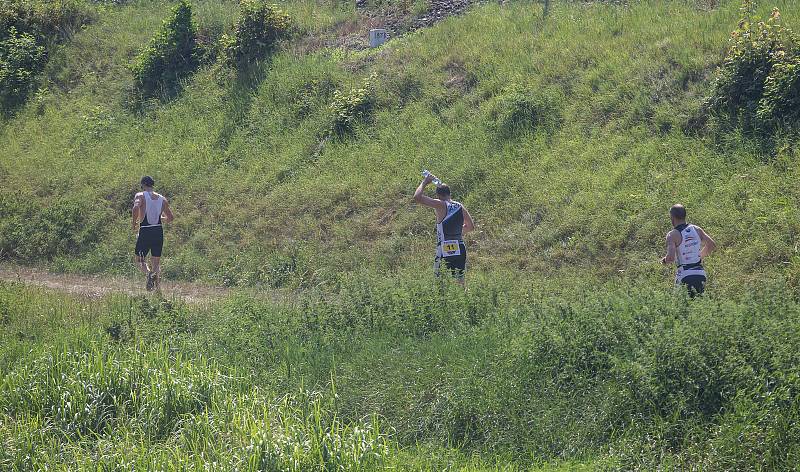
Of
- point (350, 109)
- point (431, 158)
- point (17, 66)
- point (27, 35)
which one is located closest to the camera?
point (431, 158)

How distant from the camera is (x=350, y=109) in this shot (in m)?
17.8

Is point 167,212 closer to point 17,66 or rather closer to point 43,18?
point 17,66

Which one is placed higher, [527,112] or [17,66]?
[17,66]

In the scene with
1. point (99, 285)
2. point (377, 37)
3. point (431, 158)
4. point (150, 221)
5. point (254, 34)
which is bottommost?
point (99, 285)

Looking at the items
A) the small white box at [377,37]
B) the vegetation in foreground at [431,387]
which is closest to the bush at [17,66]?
the small white box at [377,37]

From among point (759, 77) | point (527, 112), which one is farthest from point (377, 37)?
point (759, 77)

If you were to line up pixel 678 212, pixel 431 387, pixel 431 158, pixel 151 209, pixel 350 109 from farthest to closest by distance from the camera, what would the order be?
pixel 350 109 < pixel 431 158 < pixel 151 209 < pixel 678 212 < pixel 431 387

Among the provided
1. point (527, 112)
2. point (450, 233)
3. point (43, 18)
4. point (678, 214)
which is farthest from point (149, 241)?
Result: point (43, 18)

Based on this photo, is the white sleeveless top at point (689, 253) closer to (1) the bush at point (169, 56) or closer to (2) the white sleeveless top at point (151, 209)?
(2) the white sleeveless top at point (151, 209)

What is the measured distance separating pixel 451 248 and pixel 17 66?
15.5 metres

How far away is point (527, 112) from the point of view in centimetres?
1569

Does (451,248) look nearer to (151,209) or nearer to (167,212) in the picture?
(167,212)

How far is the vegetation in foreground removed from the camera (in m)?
8.24

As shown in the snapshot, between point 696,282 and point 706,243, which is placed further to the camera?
point 706,243
